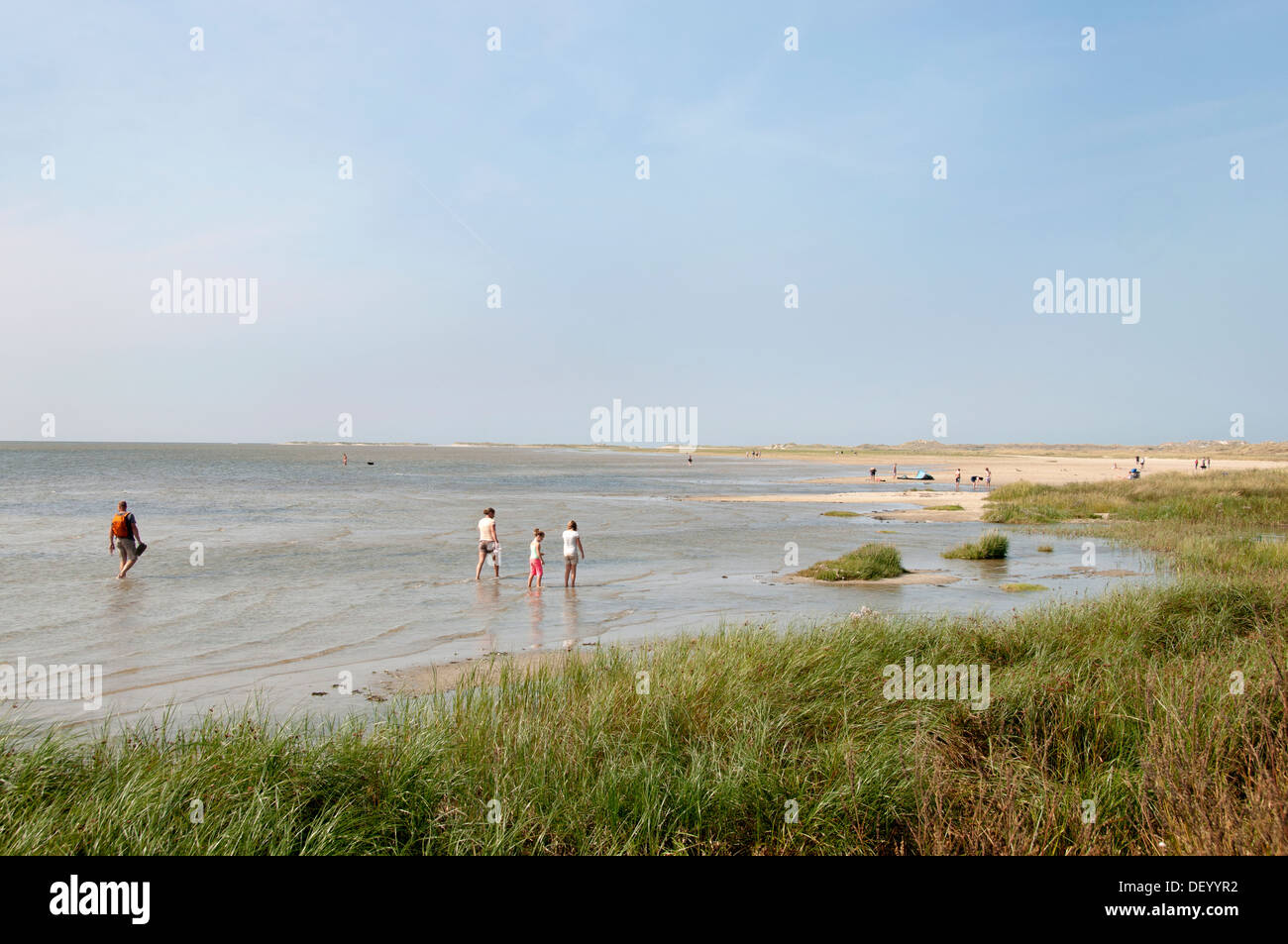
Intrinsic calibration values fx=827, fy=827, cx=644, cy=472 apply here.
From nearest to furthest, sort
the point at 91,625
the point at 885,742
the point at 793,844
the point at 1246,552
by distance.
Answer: the point at 793,844
the point at 885,742
the point at 91,625
the point at 1246,552

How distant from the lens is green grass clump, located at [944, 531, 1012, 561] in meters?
26.6

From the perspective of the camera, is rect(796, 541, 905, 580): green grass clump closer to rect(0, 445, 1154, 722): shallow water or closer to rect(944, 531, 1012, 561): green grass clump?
rect(0, 445, 1154, 722): shallow water

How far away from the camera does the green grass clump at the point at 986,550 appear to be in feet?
87.1

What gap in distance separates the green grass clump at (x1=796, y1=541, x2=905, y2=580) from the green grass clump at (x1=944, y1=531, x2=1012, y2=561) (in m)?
4.37

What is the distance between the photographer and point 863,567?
22500 millimetres

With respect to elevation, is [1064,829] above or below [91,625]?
above

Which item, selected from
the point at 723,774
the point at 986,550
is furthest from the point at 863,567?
the point at 723,774

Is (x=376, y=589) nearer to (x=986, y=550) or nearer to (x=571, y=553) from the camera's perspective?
(x=571, y=553)

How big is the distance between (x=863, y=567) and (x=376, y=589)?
1307 centimetres

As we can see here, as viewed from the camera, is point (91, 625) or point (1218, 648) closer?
point (1218, 648)
